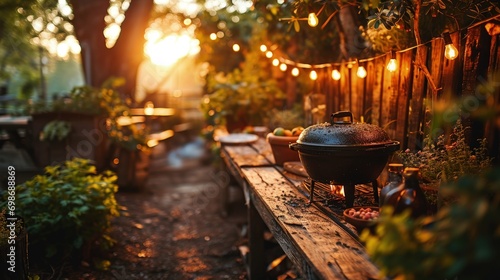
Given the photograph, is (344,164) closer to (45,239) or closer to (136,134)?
(45,239)

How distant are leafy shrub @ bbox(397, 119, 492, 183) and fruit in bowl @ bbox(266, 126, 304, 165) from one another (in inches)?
66.8

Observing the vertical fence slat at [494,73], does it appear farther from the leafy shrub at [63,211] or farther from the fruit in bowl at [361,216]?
the leafy shrub at [63,211]

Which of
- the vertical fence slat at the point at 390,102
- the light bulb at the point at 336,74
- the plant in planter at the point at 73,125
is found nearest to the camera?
the vertical fence slat at the point at 390,102

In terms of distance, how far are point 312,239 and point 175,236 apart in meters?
4.39

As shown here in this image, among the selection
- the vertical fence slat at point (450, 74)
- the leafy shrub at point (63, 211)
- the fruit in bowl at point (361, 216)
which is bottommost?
the leafy shrub at point (63, 211)

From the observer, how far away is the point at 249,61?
8.89 metres

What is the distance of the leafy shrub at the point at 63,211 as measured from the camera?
164 inches

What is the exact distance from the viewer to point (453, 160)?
2.79 metres

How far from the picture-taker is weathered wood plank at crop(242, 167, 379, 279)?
211cm

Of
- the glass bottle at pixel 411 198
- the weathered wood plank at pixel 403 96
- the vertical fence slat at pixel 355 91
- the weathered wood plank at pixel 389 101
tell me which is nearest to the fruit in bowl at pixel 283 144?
the vertical fence slat at pixel 355 91

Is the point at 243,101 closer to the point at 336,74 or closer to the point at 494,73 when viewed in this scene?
the point at 336,74

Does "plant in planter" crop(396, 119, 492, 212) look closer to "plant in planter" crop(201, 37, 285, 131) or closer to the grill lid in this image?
the grill lid

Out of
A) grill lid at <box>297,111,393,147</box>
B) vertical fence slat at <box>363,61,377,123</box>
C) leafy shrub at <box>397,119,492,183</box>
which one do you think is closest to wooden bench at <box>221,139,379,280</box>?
grill lid at <box>297,111,393,147</box>

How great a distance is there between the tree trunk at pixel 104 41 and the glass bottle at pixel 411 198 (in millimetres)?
9322
